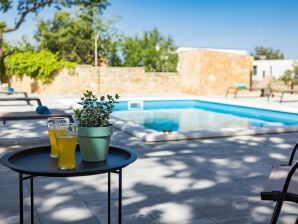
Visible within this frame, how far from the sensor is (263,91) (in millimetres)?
14383

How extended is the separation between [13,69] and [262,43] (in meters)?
46.9

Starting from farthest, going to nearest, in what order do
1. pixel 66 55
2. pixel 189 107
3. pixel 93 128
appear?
pixel 66 55 → pixel 189 107 → pixel 93 128

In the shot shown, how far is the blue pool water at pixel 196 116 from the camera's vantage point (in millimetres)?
8602

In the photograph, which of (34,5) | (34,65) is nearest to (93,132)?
(34,5)

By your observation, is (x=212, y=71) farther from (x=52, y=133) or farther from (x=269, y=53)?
(x=269, y=53)

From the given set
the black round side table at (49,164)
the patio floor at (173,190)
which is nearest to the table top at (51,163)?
the black round side table at (49,164)

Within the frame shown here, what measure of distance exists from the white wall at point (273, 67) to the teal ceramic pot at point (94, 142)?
3162cm

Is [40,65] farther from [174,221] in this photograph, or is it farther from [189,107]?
[174,221]

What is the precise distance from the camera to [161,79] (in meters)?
16.9

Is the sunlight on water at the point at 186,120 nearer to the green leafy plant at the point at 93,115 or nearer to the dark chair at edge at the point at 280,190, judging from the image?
the dark chair at edge at the point at 280,190

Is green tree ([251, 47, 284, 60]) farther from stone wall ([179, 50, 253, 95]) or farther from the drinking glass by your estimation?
the drinking glass

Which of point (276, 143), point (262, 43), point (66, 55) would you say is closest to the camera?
point (276, 143)

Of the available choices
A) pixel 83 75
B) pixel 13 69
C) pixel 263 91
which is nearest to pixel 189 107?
pixel 263 91

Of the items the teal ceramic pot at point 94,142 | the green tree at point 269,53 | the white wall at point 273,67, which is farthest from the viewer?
the green tree at point 269,53
